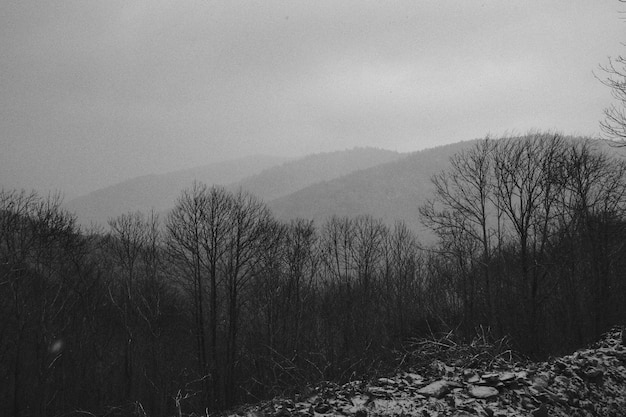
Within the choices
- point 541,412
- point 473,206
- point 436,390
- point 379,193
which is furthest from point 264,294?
point 379,193

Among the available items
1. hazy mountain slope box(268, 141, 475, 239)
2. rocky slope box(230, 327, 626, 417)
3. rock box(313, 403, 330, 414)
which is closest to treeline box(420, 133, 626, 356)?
rocky slope box(230, 327, 626, 417)

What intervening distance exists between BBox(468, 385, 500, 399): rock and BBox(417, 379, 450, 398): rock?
14.3 inches

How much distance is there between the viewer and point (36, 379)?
22.5m

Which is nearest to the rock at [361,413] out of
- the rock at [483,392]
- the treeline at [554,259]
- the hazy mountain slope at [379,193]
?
the rock at [483,392]

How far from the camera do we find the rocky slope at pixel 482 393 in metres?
5.48

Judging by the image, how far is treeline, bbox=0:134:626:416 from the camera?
19.2 m

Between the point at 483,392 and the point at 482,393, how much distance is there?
0.04m

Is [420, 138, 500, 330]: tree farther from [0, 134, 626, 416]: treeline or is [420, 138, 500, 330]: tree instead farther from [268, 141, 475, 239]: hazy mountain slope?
[268, 141, 475, 239]: hazy mountain slope

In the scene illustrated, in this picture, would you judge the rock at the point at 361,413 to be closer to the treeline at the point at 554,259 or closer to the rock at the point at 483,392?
the rock at the point at 483,392

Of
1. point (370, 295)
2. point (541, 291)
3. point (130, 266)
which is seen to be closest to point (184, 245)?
point (130, 266)

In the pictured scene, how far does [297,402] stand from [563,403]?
13.5 feet

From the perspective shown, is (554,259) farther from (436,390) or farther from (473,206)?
(436,390)

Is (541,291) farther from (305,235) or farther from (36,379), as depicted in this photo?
(36,379)

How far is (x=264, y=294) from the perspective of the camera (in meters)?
32.7
